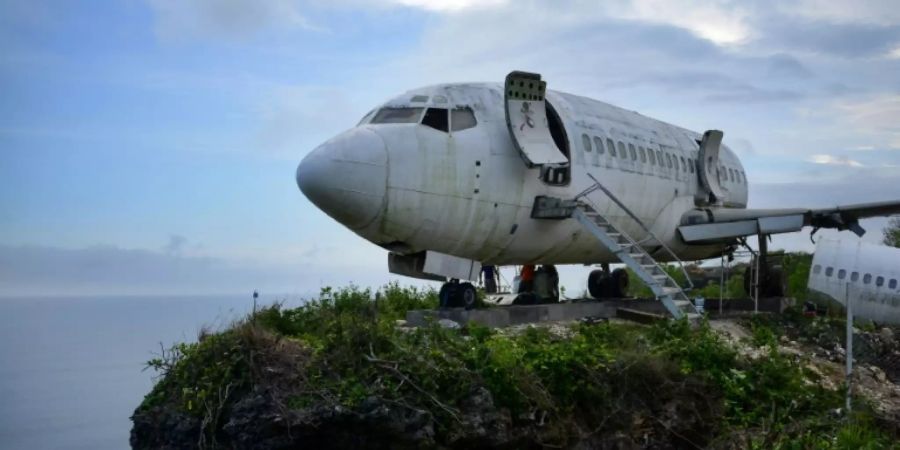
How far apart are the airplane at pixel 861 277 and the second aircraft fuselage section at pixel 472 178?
689 cm

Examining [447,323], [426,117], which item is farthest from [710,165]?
[447,323]

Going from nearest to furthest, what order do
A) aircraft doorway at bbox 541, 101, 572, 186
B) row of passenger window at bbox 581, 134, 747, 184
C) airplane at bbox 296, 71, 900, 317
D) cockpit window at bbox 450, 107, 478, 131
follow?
airplane at bbox 296, 71, 900, 317 < cockpit window at bbox 450, 107, 478, 131 < aircraft doorway at bbox 541, 101, 572, 186 < row of passenger window at bbox 581, 134, 747, 184

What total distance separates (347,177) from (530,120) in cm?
406

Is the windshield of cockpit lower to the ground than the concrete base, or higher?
higher

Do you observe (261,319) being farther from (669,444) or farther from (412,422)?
(669,444)

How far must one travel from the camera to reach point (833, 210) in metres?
23.9

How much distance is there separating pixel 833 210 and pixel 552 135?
7.53 m

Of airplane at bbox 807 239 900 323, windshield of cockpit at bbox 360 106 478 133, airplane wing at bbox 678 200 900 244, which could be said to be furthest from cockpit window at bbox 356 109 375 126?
airplane at bbox 807 239 900 323

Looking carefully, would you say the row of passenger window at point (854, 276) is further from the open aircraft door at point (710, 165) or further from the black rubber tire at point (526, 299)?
the black rubber tire at point (526, 299)

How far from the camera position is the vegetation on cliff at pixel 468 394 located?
12.2 m

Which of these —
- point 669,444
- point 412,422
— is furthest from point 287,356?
point 669,444

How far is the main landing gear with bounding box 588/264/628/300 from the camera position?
84.6 feet

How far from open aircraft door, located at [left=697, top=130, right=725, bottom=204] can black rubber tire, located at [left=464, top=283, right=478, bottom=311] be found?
29.2 ft

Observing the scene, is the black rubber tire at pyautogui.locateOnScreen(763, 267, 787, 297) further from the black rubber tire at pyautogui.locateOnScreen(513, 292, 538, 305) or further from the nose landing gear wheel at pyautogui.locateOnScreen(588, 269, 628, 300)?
the black rubber tire at pyautogui.locateOnScreen(513, 292, 538, 305)
